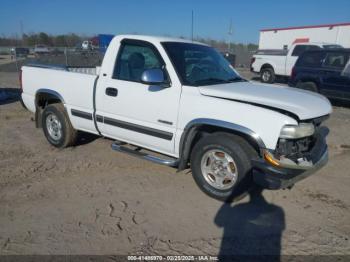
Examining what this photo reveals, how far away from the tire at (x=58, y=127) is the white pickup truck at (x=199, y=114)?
0.10 ft

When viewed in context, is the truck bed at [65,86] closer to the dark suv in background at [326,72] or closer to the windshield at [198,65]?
the windshield at [198,65]

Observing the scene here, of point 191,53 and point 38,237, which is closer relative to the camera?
point 38,237

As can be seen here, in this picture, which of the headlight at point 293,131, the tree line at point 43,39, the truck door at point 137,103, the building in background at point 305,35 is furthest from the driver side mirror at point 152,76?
the tree line at point 43,39

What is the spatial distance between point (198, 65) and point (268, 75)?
528 inches

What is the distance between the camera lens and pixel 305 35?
79.9 feet

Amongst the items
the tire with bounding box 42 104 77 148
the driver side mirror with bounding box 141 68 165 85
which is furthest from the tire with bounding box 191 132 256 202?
the tire with bounding box 42 104 77 148

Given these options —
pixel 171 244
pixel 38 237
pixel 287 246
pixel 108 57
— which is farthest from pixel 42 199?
pixel 287 246

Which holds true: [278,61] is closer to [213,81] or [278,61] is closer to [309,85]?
[309,85]

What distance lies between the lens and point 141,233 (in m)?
3.17

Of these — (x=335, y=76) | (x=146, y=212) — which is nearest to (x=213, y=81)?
(x=146, y=212)

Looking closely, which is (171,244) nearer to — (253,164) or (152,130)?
(253,164)

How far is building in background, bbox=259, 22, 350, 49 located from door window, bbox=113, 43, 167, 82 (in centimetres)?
2104

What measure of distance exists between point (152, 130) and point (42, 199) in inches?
64.2

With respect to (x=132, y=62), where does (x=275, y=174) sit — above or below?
below
